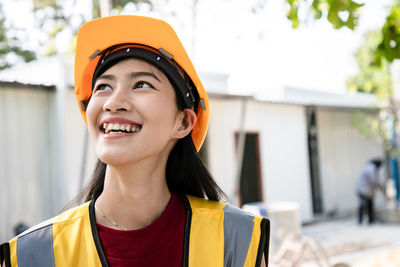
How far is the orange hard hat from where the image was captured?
1663 millimetres

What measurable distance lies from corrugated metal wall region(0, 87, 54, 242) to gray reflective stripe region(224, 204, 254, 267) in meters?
5.37

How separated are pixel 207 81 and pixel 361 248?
13.7ft

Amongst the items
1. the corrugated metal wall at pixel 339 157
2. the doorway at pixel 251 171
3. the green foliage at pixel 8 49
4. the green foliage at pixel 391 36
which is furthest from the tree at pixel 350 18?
the green foliage at pixel 8 49

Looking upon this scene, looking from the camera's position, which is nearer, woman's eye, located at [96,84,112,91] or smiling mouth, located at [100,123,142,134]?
smiling mouth, located at [100,123,142,134]

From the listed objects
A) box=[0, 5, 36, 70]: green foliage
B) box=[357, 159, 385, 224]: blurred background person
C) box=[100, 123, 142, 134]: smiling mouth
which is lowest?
box=[357, 159, 385, 224]: blurred background person

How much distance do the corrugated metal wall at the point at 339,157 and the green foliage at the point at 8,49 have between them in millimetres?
11822

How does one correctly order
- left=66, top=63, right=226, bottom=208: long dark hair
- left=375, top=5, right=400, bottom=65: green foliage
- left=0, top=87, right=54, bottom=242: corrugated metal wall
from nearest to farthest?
1. left=66, top=63, right=226, bottom=208: long dark hair
2. left=375, top=5, right=400, bottom=65: green foliage
3. left=0, top=87, right=54, bottom=242: corrugated metal wall

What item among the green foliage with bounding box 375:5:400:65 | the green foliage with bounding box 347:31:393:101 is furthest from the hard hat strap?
the green foliage with bounding box 347:31:393:101

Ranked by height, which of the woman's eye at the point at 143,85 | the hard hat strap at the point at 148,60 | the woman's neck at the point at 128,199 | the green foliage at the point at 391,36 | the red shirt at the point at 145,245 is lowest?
the red shirt at the point at 145,245

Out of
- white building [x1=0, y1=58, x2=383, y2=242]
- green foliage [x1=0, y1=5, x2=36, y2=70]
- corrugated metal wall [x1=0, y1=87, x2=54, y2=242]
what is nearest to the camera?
corrugated metal wall [x1=0, y1=87, x2=54, y2=242]

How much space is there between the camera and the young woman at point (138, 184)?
5.10 feet

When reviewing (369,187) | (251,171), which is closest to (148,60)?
(251,171)

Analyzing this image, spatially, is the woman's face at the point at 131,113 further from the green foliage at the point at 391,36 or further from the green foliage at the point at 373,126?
the green foliage at the point at 373,126

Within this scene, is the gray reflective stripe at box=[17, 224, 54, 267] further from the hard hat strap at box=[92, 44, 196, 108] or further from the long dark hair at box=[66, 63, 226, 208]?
the hard hat strap at box=[92, 44, 196, 108]
